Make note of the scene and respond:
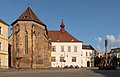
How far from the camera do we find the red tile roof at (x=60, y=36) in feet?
294

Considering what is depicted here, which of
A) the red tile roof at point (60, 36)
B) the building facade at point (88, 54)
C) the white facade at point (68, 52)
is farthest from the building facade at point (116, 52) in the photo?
the white facade at point (68, 52)

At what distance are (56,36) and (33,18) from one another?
23189 mm

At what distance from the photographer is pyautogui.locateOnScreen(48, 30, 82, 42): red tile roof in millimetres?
89500

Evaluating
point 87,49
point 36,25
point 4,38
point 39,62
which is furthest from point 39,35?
point 87,49

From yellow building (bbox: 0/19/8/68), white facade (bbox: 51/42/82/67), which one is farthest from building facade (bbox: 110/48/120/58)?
yellow building (bbox: 0/19/8/68)

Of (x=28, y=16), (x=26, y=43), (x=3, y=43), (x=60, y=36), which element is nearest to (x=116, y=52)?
(x=60, y=36)

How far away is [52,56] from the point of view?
88.9m

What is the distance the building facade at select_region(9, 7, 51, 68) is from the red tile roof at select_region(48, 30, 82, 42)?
20.4m

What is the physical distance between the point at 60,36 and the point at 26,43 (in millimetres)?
25989

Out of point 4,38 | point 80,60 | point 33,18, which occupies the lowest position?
point 80,60

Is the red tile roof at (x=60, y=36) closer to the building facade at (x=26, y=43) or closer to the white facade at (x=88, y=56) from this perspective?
the white facade at (x=88, y=56)

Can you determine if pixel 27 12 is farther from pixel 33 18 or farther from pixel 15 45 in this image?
pixel 15 45

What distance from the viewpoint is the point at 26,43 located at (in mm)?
66312

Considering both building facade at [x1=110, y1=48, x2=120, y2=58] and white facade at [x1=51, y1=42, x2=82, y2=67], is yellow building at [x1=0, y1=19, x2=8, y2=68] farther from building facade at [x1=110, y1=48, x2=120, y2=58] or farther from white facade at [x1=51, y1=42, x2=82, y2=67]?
building facade at [x1=110, y1=48, x2=120, y2=58]
